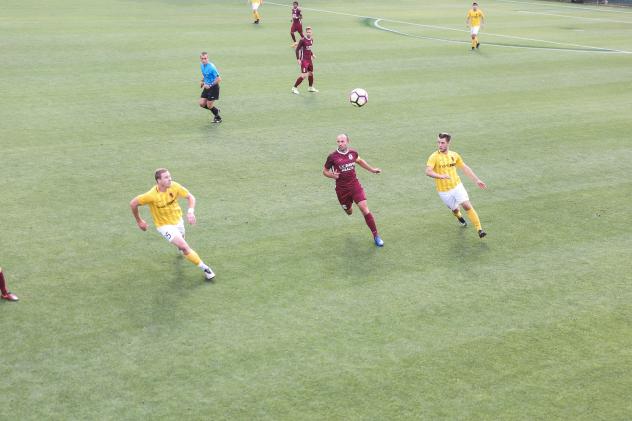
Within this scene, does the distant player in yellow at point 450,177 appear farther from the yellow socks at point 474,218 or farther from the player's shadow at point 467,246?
the player's shadow at point 467,246

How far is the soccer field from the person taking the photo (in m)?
9.50

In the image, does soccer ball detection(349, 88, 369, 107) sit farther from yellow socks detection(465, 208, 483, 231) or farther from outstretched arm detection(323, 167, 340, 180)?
yellow socks detection(465, 208, 483, 231)

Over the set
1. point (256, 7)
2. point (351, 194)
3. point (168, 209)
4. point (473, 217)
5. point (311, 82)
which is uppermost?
point (256, 7)

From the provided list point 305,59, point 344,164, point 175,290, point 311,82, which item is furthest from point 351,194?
point 311,82

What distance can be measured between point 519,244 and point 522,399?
5147 mm

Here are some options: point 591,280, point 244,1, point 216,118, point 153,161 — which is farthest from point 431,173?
point 244,1

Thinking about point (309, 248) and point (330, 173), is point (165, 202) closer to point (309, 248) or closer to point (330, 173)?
point (309, 248)

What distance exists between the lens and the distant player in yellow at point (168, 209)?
12141 mm

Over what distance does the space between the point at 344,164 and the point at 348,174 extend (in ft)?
0.69

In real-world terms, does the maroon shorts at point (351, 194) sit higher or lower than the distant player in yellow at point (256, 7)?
lower

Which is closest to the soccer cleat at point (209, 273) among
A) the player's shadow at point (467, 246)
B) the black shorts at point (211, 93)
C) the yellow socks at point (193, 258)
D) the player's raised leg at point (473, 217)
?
→ the yellow socks at point (193, 258)

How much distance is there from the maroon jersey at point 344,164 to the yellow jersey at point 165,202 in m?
3.03

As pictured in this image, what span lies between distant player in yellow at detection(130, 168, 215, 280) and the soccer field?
0.50 metres

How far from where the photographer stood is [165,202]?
487 inches
